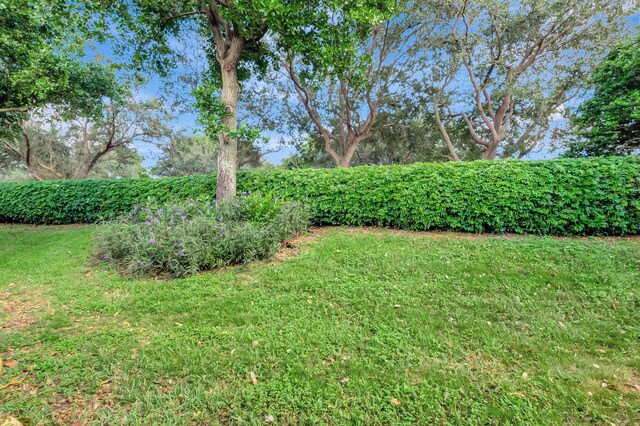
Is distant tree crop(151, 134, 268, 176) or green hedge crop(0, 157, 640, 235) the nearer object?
green hedge crop(0, 157, 640, 235)

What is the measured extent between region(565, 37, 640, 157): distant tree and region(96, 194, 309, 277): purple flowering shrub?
8.44 m

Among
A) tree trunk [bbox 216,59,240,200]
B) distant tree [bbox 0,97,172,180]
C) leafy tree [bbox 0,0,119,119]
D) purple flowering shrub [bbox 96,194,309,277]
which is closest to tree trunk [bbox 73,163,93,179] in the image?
distant tree [bbox 0,97,172,180]

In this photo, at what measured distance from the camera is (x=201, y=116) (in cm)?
539

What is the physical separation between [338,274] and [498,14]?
11569 millimetres

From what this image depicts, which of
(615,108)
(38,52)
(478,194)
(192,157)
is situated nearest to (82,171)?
(192,157)

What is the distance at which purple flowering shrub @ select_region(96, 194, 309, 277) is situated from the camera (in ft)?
13.0

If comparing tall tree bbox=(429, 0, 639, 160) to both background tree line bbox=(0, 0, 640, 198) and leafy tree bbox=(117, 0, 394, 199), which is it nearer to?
background tree line bbox=(0, 0, 640, 198)

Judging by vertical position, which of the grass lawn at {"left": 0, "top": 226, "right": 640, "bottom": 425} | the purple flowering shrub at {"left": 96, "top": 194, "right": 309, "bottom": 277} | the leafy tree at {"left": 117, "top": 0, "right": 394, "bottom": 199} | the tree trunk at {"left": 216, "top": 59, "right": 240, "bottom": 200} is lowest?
the grass lawn at {"left": 0, "top": 226, "right": 640, "bottom": 425}

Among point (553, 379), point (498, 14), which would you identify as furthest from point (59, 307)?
point (498, 14)

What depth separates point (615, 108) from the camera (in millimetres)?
6742

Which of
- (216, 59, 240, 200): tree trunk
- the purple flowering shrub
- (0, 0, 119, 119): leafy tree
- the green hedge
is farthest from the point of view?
(216, 59, 240, 200): tree trunk

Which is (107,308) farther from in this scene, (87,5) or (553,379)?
(87,5)

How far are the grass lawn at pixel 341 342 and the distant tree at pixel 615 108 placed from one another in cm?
464

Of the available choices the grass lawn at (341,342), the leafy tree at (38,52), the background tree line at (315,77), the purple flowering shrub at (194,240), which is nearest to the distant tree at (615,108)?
the background tree line at (315,77)
